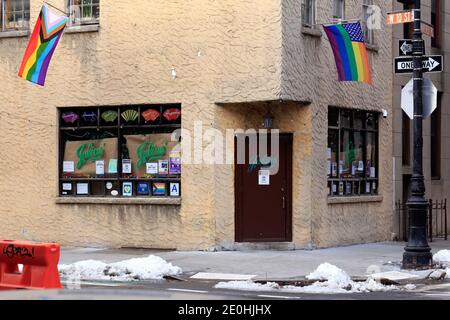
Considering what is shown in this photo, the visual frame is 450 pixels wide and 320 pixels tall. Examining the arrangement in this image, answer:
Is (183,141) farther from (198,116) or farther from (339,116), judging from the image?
(339,116)

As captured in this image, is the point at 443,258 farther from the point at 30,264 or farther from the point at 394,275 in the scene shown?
the point at 30,264

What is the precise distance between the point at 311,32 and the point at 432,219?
745 centimetres

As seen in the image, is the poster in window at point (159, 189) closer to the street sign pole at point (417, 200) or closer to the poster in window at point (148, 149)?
the poster in window at point (148, 149)

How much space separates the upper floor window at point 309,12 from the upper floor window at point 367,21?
2.27m

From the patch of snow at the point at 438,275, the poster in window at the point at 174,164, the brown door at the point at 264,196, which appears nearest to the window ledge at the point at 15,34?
the poster in window at the point at 174,164

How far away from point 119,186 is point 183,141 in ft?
6.61

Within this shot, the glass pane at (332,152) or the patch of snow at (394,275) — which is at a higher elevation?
the glass pane at (332,152)

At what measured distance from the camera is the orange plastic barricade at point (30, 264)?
9.70 meters

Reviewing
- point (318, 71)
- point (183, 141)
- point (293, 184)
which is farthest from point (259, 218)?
point (318, 71)

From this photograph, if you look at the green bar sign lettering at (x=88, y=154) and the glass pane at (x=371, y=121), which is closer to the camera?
the green bar sign lettering at (x=88, y=154)

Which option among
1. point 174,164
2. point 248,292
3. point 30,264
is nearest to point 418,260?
point 248,292

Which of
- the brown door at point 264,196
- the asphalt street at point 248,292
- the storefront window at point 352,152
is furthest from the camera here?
the storefront window at point 352,152

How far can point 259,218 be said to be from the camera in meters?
16.8

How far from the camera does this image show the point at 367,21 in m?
19.1
